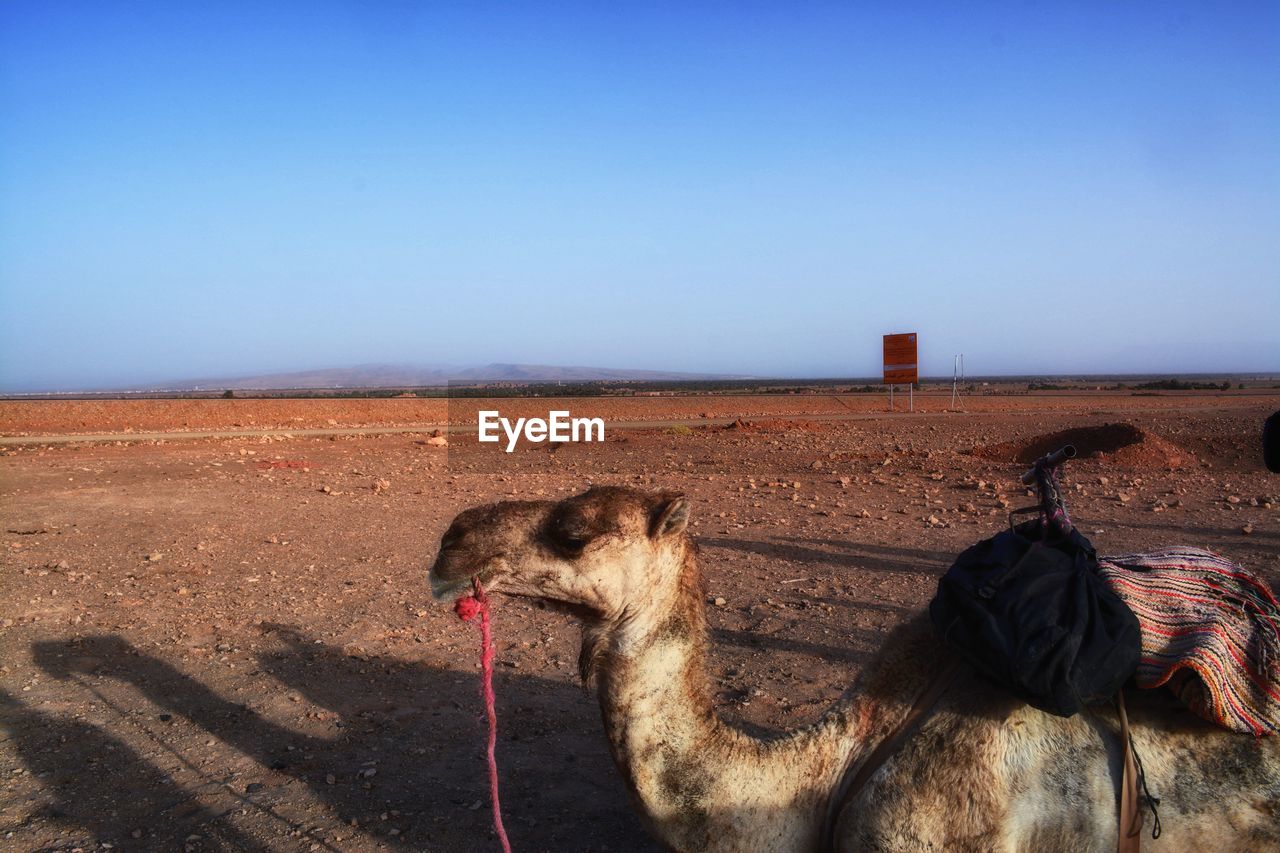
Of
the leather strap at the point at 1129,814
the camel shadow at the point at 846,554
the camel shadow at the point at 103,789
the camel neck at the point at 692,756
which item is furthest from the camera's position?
the camel shadow at the point at 846,554

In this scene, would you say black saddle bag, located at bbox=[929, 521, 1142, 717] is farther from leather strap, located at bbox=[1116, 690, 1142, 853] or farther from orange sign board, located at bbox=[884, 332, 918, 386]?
orange sign board, located at bbox=[884, 332, 918, 386]

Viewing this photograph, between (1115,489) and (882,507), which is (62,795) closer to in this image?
(882,507)

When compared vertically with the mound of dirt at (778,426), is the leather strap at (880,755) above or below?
above

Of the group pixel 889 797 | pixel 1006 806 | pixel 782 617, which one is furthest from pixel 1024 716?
pixel 782 617

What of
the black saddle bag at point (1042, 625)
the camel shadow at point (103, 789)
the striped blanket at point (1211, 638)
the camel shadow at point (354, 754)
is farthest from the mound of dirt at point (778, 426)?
the black saddle bag at point (1042, 625)

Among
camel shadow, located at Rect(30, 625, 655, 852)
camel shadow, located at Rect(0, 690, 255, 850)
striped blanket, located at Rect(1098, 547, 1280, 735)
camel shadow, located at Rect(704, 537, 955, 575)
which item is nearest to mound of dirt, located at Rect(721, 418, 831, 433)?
camel shadow, located at Rect(704, 537, 955, 575)

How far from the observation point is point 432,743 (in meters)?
5.61

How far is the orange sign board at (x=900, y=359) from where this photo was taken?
120 ft

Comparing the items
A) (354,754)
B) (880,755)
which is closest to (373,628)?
(354,754)

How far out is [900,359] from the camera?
36.9 meters

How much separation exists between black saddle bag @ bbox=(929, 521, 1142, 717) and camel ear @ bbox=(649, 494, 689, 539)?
0.90 meters

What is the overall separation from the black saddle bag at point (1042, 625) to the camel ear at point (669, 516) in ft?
2.97

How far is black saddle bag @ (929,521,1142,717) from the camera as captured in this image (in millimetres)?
2643

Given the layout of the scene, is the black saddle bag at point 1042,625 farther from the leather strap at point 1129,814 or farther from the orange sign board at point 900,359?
the orange sign board at point 900,359
